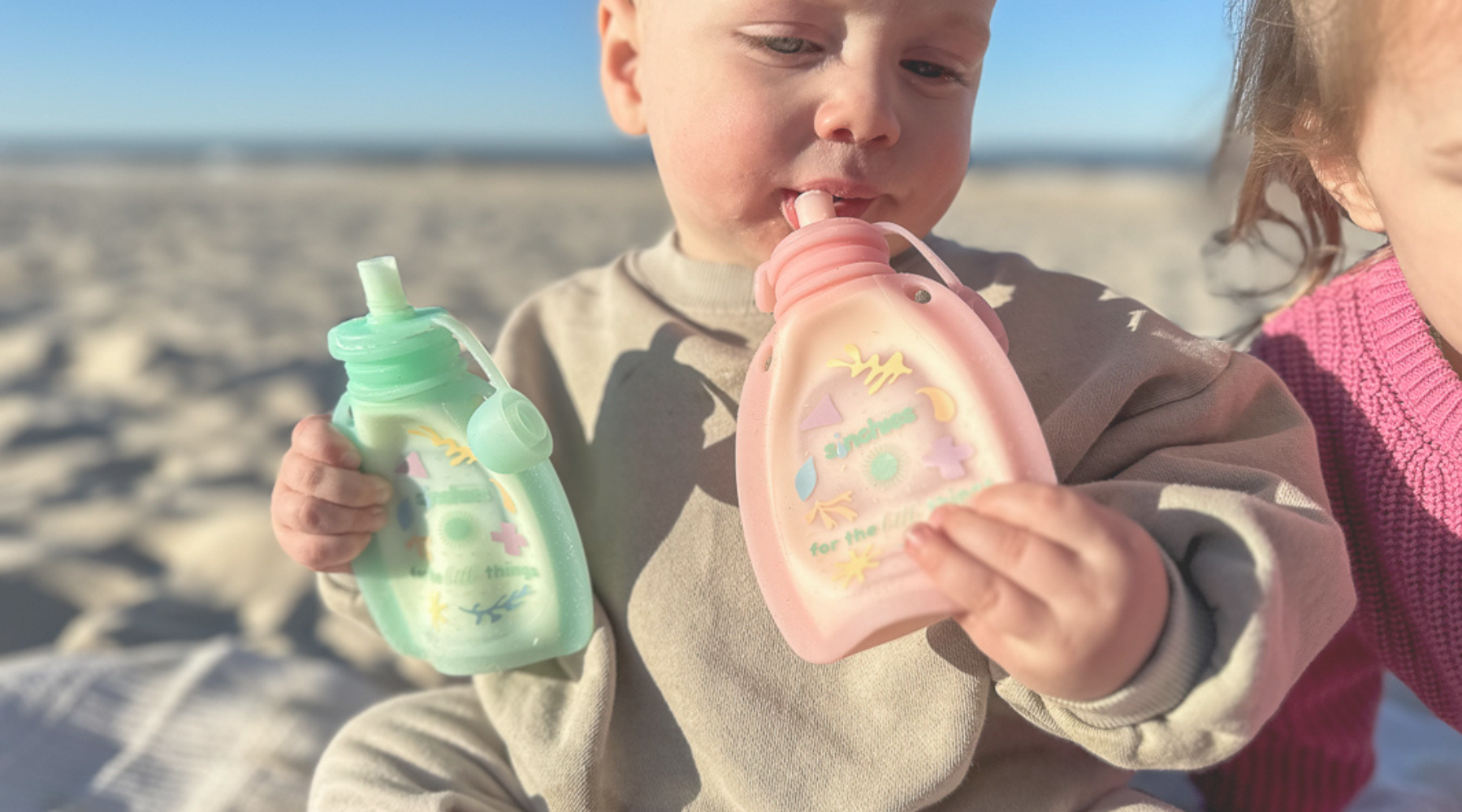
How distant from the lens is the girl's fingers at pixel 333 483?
3.46 ft

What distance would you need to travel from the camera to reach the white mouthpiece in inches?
38.0

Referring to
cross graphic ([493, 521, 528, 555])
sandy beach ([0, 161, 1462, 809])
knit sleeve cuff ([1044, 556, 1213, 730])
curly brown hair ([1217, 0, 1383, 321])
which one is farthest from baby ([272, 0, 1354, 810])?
sandy beach ([0, 161, 1462, 809])

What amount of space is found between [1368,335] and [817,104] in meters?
0.71

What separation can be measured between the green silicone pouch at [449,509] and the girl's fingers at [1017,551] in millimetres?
389

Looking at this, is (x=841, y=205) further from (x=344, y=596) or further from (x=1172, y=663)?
(x=344, y=596)

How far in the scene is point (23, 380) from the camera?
2713 mm

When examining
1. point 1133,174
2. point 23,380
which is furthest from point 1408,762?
point 1133,174

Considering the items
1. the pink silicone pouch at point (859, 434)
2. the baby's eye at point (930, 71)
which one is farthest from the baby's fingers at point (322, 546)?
the baby's eye at point (930, 71)

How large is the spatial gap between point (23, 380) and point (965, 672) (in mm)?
2611

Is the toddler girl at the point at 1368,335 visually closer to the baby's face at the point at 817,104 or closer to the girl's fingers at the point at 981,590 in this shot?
the baby's face at the point at 817,104

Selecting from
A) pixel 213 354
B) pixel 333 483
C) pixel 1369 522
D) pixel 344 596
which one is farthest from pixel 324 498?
pixel 213 354

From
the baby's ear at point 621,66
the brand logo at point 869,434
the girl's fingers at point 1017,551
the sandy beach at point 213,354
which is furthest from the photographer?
the sandy beach at point 213,354

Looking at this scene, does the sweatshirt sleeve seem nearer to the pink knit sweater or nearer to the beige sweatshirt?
the beige sweatshirt

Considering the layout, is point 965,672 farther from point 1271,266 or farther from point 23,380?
point 1271,266
